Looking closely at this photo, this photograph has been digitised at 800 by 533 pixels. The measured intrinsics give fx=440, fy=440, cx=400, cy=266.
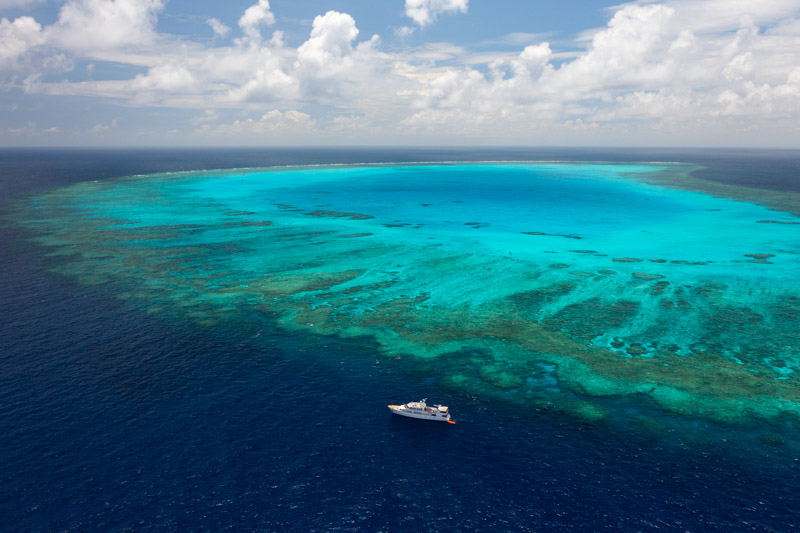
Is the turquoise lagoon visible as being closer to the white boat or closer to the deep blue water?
the deep blue water

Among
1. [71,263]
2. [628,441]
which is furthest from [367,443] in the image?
[71,263]

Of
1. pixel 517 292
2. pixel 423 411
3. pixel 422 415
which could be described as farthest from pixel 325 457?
pixel 517 292

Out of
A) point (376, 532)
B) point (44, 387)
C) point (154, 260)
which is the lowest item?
point (376, 532)

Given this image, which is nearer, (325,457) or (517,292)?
(325,457)

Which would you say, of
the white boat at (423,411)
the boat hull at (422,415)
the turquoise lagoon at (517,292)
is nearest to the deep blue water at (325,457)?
the boat hull at (422,415)

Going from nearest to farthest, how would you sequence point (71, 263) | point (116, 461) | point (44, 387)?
point (116, 461) → point (44, 387) → point (71, 263)

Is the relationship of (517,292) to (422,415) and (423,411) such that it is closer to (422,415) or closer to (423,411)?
(423,411)

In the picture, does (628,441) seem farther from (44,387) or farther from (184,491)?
(44,387)
